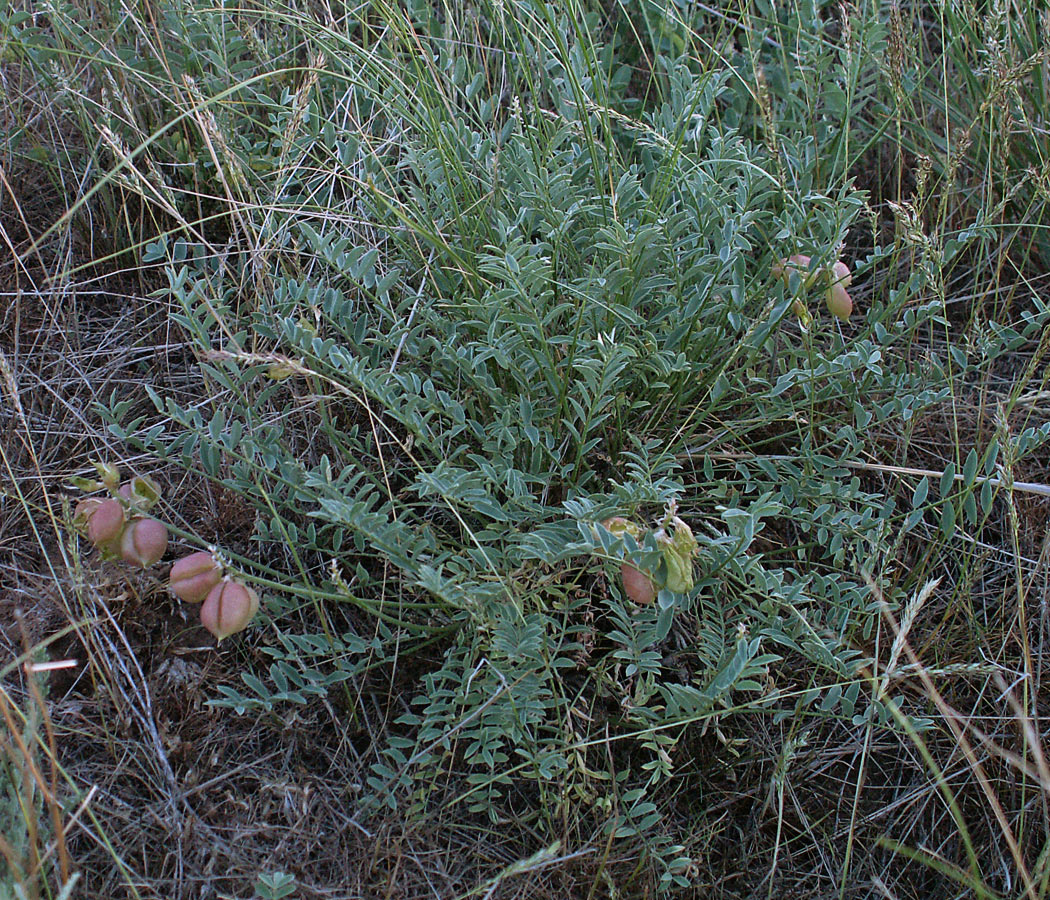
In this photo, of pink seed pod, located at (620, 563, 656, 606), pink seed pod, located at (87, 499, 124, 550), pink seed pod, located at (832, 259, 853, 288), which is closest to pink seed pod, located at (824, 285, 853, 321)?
pink seed pod, located at (832, 259, 853, 288)

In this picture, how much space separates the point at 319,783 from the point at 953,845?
110 centimetres

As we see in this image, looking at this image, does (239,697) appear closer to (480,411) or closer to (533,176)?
(480,411)

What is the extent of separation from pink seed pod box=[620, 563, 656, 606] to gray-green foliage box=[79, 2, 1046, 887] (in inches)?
1.8

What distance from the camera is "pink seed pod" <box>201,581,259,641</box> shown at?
147 centimetres

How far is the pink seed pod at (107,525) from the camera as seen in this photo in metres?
1.49

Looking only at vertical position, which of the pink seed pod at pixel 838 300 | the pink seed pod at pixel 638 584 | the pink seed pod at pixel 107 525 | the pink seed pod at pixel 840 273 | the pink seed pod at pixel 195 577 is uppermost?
the pink seed pod at pixel 107 525

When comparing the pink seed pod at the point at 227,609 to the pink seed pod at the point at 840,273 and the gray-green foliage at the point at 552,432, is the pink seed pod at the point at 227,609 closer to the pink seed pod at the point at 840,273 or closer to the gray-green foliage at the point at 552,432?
the gray-green foliage at the point at 552,432

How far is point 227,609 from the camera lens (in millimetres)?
1466

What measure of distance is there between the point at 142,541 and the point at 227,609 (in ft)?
0.64

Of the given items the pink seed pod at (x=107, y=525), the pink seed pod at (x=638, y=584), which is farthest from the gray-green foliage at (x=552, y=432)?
the pink seed pod at (x=107, y=525)

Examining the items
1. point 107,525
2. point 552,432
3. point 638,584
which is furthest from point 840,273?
point 107,525

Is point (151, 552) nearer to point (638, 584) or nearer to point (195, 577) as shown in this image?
point (195, 577)

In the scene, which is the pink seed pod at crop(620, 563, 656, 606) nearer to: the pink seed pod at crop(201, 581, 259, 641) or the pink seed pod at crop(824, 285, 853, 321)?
the pink seed pod at crop(201, 581, 259, 641)

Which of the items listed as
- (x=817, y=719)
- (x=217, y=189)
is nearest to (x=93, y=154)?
(x=217, y=189)
